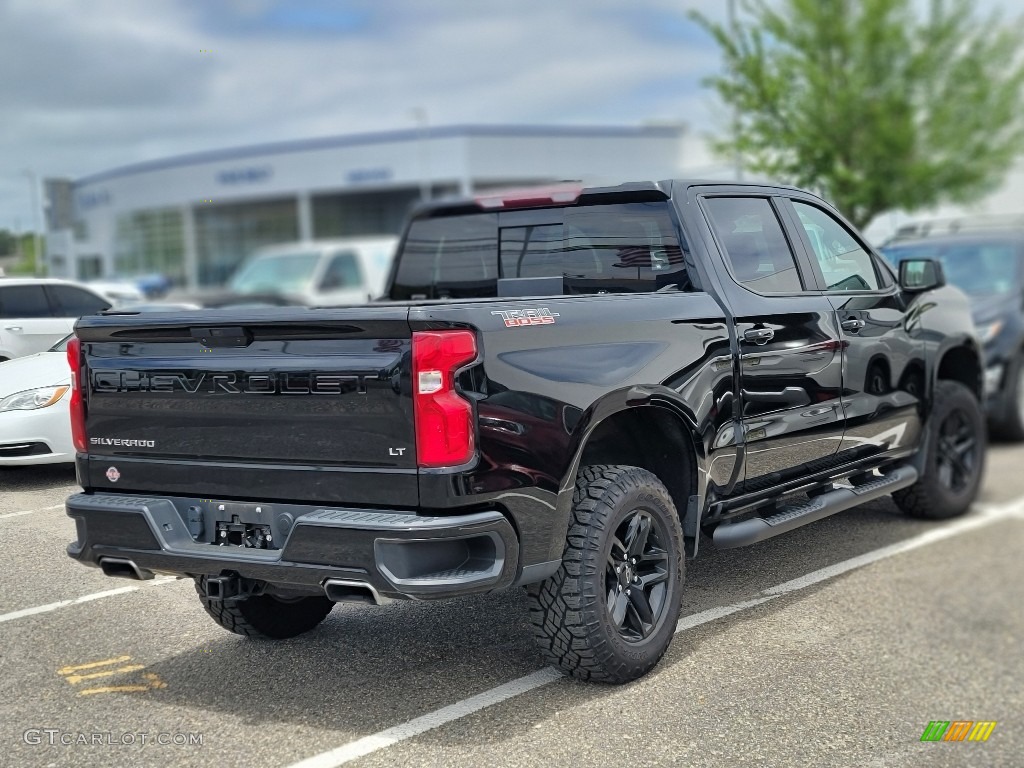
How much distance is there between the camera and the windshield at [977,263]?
35.0 ft

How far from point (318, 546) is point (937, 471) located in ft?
14.6

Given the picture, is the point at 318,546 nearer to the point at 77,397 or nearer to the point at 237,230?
the point at 77,397

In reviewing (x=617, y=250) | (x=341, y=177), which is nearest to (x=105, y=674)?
(x=617, y=250)

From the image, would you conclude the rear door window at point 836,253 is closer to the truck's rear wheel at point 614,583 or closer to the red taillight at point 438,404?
the truck's rear wheel at point 614,583

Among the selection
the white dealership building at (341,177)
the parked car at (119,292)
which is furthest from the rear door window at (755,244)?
the white dealership building at (341,177)

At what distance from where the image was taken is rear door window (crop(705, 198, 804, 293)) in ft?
17.7

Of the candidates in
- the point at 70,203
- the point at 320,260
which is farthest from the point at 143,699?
the point at 320,260

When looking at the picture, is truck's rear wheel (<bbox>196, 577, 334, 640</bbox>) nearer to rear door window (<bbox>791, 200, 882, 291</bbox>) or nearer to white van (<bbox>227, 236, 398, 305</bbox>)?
rear door window (<bbox>791, 200, 882, 291</bbox>)

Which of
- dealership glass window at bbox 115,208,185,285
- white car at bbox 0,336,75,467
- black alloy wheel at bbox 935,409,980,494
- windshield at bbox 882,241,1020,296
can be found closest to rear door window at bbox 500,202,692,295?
white car at bbox 0,336,75,467

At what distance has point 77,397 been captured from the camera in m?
4.50

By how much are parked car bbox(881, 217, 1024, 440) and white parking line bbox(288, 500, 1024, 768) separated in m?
4.03

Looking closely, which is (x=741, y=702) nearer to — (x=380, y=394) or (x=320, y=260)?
(x=380, y=394)

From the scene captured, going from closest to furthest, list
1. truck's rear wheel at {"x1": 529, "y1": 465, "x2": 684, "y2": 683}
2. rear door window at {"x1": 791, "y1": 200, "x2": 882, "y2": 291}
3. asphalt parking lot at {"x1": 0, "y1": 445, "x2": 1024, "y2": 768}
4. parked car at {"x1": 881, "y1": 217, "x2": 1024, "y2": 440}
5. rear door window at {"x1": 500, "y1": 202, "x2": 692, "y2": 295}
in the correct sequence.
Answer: asphalt parking lot at {"x1": 0, "y1": 445, "x2": 1024, "y2": 768}, truck's rear wheel at {"x1": 529, "y1": 465, "x2": 684, "y2": 683}, rear door window at {"x1": 500, "y1": 202, "x2": 692, "y2": 295}, rear door window at {"x1": 791, "y1": 200, "x2": 882, "y2": 291}, parked car at {"x1": 881, "y1": 217, "x2": 1024, "y2": 440}

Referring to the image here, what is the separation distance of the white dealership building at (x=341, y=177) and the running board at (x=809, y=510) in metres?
53.2
